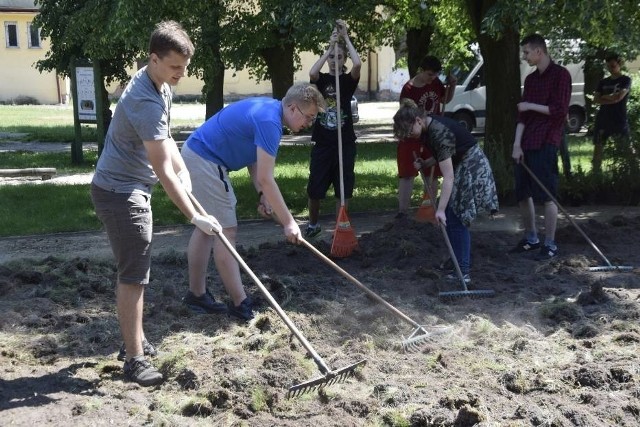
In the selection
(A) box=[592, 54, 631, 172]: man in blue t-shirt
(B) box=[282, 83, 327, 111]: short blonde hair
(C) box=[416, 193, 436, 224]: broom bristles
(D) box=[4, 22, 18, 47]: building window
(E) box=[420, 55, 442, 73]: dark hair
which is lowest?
(C) box=[416, 193, 436, 224]: broom bristles

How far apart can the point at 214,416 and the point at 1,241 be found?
5.17 m

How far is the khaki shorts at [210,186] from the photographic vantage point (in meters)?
5.73

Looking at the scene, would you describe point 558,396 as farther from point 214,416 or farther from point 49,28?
point 49,28

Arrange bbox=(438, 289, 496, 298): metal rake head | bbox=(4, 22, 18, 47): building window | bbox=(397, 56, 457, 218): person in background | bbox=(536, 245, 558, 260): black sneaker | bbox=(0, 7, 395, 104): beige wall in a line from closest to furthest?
bbox=(438, 289, 496, 298): metal rake head → bbox=(536, 245, 558, 260): black sneaker → bbox=(397, 56, 457, 218): person in background → bbox=(0, 7, 395, 104): beige wall → bbox=(4, 22, 18, 47): building window

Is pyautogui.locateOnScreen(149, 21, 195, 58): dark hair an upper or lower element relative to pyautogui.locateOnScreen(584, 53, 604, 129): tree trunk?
upper

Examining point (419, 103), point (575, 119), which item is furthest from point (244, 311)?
point (575, 119)

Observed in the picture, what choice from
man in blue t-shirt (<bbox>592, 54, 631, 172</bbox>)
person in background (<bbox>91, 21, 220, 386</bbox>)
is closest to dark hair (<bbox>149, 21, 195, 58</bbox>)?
person in background (<bbox>91, 21, 220, 386</bbox>)

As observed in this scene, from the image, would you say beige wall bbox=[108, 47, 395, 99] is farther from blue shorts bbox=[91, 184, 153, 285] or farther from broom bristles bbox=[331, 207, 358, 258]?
blue shorts bbox=[91, 184, 153, 285]

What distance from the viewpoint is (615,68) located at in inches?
461

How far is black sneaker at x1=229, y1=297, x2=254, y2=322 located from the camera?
5.93 metres

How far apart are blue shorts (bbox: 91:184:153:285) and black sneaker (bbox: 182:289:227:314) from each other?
1.24m

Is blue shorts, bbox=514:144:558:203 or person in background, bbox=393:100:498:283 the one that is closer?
person in background, bbox=393:100:498:283

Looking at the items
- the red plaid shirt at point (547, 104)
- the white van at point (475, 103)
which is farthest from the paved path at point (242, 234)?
the white van at point (475, 103)

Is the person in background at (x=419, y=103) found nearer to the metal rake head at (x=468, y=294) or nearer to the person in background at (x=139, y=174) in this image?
the metal rake head at (x=468, y=294)
